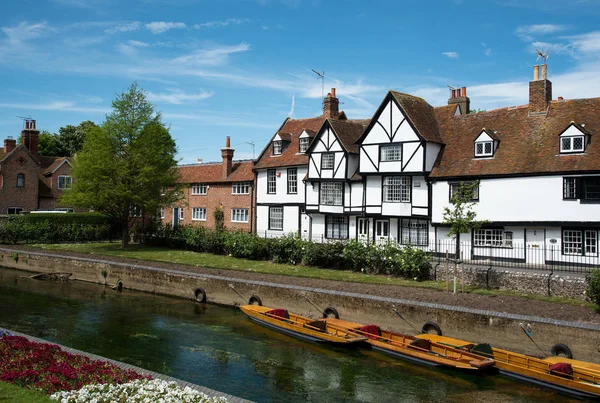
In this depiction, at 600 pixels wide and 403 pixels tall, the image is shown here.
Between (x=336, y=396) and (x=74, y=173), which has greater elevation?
(x=74, y=173)

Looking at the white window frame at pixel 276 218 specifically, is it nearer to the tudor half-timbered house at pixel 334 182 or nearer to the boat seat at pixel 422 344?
the tudor half-timbered house at pixel 334 182

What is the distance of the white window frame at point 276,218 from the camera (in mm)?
41906

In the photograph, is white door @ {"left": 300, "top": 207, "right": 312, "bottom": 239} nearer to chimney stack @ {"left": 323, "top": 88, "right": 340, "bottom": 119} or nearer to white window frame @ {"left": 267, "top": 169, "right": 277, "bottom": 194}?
white window frame @ {"left": 267, "top": 169, "right": 277, "bottom": 194}

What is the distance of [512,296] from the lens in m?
22.4

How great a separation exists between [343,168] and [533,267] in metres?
14.0

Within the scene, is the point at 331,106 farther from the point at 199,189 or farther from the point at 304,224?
the point at 199,189

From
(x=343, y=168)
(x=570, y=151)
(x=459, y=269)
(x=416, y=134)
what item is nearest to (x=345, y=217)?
(x=343, y=168)

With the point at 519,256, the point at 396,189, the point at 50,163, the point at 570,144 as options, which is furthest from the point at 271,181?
the point at 50,163

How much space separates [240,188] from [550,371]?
33.4m

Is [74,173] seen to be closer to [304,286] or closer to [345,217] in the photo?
[345,217]

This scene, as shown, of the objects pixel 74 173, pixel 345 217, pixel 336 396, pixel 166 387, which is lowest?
pixel 336 396

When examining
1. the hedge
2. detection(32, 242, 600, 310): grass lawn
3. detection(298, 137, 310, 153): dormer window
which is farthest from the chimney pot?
detection(298, 137, 310, 153): dormer window

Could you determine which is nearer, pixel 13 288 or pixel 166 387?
pixel 166 387

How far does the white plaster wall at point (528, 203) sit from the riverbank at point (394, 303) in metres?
8.01
